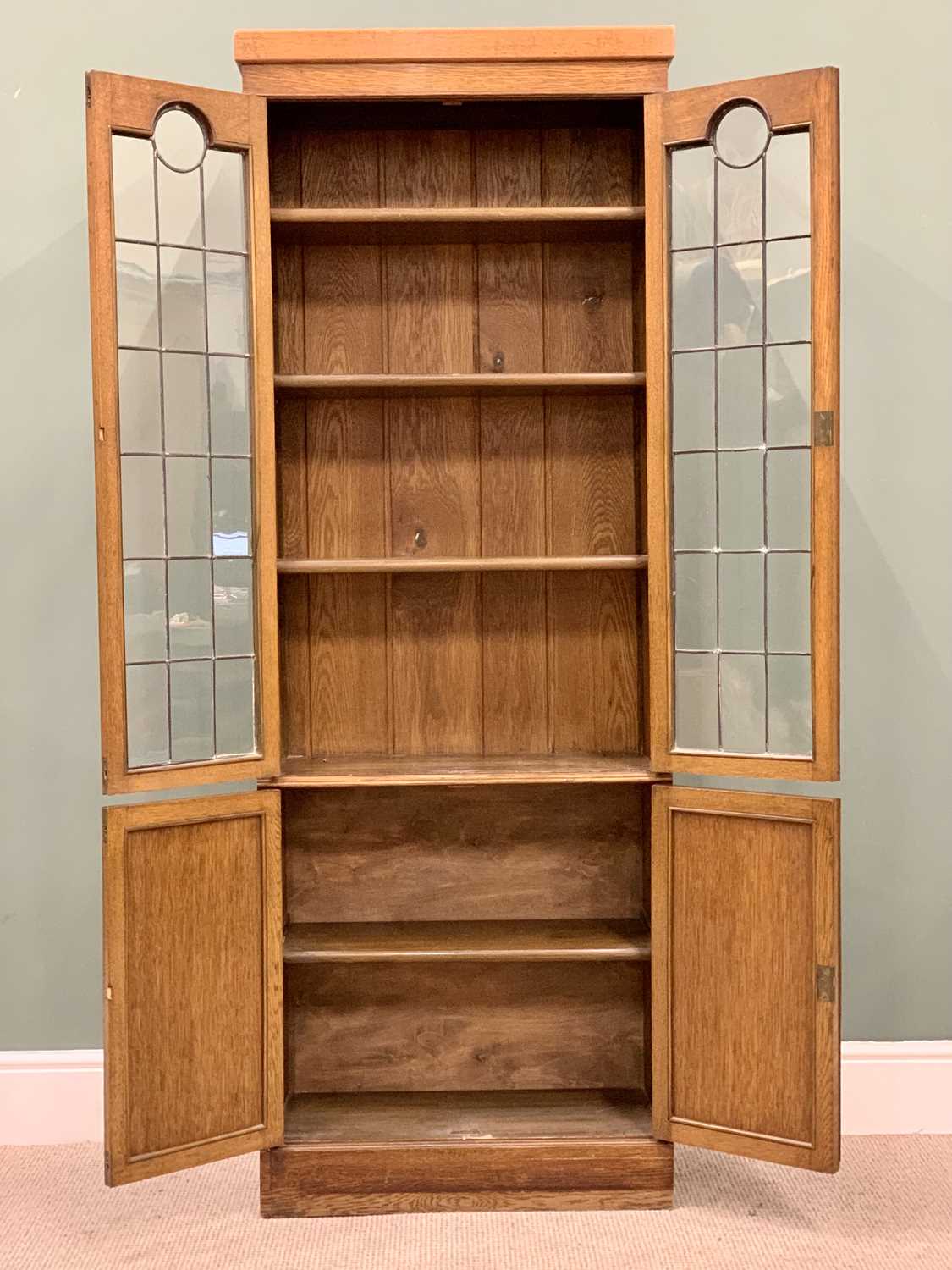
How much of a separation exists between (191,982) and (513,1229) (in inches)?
35.0

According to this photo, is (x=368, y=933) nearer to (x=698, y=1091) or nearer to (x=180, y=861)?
(x=180, y=861)

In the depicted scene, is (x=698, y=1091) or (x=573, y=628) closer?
(x=698, y=1091)

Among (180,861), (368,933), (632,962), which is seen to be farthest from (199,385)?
(632,962)

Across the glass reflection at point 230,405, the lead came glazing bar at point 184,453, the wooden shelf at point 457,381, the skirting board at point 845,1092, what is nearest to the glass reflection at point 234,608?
the lead came glazing bar at point 184,453

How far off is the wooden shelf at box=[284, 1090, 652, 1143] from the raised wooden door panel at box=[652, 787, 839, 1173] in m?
0.16

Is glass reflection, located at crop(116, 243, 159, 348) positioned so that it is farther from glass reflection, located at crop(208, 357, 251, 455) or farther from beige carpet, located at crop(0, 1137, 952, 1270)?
beige carpet, located at crop(0, 1137, 952, 1270)

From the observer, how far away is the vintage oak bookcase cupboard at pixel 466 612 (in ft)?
8.55

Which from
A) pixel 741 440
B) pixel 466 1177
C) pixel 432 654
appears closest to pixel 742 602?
pixel 741 440

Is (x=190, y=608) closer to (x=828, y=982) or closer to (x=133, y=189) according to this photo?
(x=133, y=189)

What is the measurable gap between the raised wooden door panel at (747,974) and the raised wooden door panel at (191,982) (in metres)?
0.87

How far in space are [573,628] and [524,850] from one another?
565 millimetres

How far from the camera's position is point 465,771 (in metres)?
2.80

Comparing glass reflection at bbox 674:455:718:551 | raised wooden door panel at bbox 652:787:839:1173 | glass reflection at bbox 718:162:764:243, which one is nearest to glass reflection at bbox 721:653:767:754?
raised wooden door panel at bbox 652:787:839:1173

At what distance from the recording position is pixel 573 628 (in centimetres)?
304
